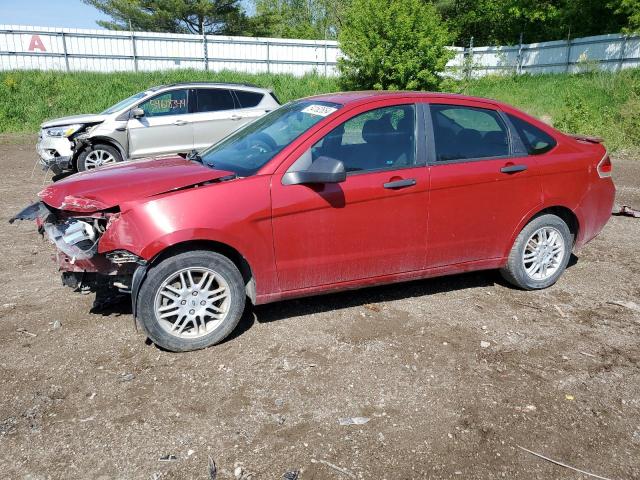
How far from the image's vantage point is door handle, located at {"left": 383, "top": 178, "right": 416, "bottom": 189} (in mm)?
4250

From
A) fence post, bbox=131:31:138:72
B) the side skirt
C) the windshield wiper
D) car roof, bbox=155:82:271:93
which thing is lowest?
the side skirt

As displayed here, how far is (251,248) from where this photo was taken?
3914mm

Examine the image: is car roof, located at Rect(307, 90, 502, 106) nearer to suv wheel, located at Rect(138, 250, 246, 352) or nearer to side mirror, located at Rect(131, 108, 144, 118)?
suv wheel, located at Rect(138, 250, 246, 352)

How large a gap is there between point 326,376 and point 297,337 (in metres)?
0.58

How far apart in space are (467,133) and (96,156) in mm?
7616

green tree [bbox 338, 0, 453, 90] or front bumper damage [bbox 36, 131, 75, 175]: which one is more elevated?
green tree [bbox 338, 0, 453, 90]

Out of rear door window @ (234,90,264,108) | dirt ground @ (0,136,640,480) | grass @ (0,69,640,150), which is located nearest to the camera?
dirt ground @ (0,136,640,480)

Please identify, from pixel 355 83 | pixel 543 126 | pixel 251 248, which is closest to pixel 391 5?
pixel 355 83

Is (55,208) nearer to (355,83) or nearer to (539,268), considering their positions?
(539,268)

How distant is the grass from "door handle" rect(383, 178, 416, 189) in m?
12.7

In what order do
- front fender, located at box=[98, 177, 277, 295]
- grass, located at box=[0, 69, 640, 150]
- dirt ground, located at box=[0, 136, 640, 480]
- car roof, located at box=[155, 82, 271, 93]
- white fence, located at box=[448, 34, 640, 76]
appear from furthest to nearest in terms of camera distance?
white fence, located at box=[448, 34, 640, 76] < grass, located at box=[0, 69, 640, 150] < car roof, located at box=[155, 82, 271, 93] < front fender, located at box=[98, 177, 277, 295] < dirt ground, located at box=[0, 136, 640, 480]

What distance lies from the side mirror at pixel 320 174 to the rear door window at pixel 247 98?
7.65 m

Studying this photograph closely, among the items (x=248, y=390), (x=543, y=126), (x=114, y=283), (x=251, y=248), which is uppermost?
(x=543, y=126)

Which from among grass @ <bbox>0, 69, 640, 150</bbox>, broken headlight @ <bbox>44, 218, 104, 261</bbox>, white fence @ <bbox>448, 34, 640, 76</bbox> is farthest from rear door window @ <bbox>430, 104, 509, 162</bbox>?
white fence @ <bbox>448, 34, 640, 76</bbox>
